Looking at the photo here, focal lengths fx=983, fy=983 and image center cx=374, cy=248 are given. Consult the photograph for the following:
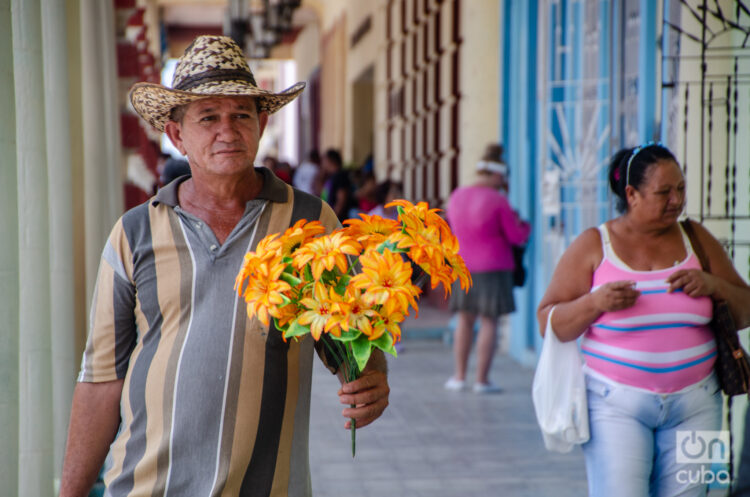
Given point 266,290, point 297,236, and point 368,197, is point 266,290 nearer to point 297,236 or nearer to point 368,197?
point 297,236

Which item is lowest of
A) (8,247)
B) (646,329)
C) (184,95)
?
(646,329)

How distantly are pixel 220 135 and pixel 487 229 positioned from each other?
5712mm

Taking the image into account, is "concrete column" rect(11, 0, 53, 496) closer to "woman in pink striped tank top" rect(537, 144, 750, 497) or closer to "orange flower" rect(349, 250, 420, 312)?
"orange flower" rect(349, 250, 420, 312)

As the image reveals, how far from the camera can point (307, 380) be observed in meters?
2.64

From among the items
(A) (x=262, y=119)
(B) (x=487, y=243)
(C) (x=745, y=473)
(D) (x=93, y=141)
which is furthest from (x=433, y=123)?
(C) (x=745, y=473)

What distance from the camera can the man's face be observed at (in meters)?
2.58

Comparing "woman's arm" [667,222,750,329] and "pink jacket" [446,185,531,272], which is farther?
"pink jacket" [446,185,531,272]

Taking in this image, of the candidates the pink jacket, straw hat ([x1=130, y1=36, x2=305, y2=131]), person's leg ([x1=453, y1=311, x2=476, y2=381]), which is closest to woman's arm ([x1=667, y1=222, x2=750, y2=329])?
straw hat ([x1=130, y1=36, x2=305, y2=131])

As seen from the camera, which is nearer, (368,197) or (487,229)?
(487,229)

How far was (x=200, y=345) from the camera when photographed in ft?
8.12

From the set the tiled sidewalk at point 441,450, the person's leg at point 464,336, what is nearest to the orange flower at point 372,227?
the tiled sidewalk at point 441,450

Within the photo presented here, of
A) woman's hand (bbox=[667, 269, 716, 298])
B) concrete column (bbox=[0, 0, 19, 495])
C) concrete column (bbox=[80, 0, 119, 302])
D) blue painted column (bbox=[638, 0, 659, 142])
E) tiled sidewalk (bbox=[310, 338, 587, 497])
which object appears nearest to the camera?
concrete column (bbox=[0, 0, 19, 495])

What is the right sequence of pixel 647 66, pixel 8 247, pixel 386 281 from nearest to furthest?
pixel 386 281 → pixel 8 247 → pixel 647 66

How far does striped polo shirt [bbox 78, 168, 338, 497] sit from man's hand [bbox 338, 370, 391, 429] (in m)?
0.23
